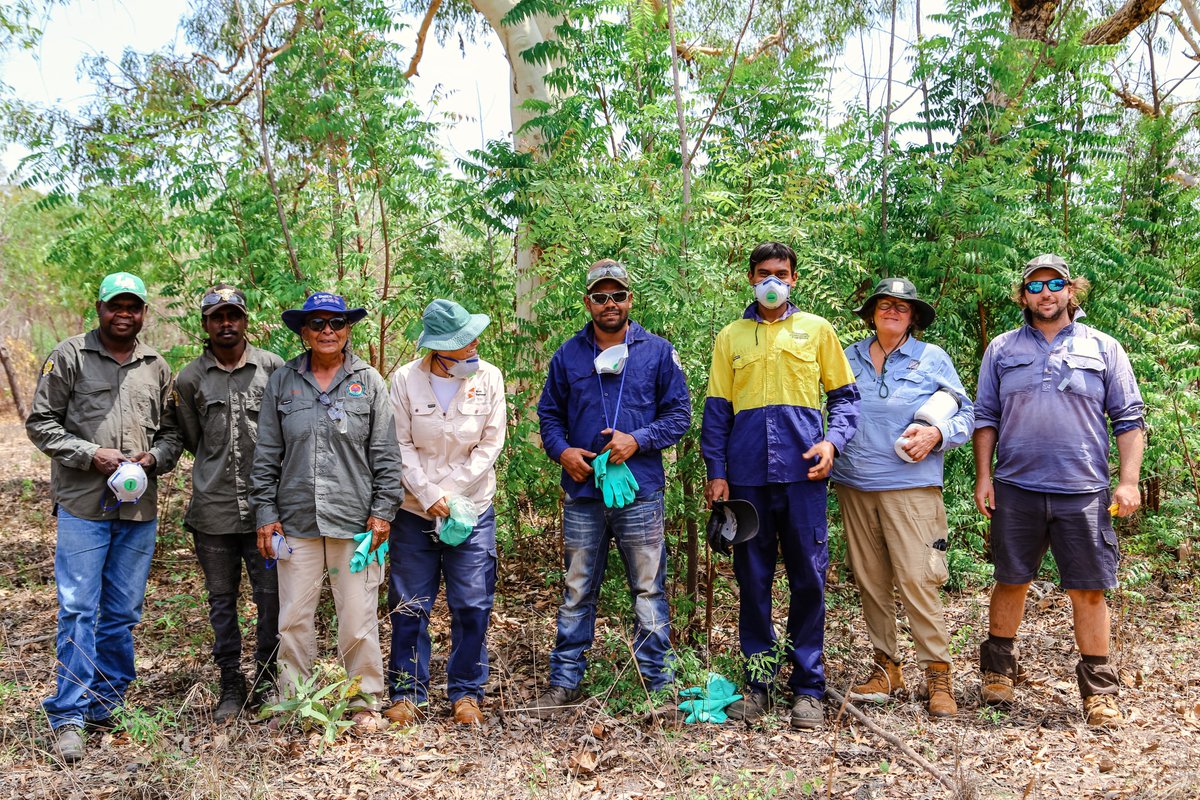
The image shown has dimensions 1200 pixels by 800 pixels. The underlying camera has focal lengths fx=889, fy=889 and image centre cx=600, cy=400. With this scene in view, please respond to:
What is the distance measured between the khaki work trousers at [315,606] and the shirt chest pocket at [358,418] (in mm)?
541

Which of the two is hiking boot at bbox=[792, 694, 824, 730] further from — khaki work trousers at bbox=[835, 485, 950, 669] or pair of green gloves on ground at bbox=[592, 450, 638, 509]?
pair of green gloves on ground at bbox=[592, 450, 638, 509]

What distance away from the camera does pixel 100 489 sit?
4.50 metres

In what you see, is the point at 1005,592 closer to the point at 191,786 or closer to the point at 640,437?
the point at 640,437

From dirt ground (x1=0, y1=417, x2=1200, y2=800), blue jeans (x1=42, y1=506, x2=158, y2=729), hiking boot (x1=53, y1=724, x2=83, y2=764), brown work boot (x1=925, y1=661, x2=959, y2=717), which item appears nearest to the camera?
dirt ground (x1=0, y1=417, x2=1200, y2=800)

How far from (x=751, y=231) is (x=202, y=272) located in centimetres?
390

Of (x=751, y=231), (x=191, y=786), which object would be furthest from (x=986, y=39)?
(x=191, y=786)

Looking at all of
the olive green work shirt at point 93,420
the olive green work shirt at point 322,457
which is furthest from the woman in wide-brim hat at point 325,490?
the olive green work shirt at point 93,420

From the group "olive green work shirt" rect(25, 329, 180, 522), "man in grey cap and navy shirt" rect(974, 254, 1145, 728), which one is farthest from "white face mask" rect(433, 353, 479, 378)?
"man in grey cap and navy shirt" rect(974, 254, 1145, 728)

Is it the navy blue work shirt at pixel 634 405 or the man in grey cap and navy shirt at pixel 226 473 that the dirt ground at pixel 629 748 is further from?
the navy blue work shirt at pixel 634 405

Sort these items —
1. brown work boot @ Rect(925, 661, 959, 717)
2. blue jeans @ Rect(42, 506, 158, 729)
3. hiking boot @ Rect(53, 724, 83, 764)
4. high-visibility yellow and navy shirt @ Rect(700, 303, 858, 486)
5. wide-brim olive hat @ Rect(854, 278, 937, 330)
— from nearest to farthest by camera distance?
hiking boot @ Rect(53, 724, 83, 764) → blue jeans @ Rect(42, 506, 158, 729) → high-visibility yellow and navy shirt @ Rect(700, 303, 858, 486) → brown work boot @ Rect(925, 661, 959, 717) → wide-brim olive hat @ Rect(854, 278, 937, 330)

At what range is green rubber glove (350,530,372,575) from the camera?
4.51 meters

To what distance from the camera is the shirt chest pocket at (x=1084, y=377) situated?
15.1 feet

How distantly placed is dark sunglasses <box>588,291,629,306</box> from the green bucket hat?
7.82ft

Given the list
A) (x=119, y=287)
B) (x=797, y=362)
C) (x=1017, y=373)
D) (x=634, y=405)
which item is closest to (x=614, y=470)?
(x=634, y=405)
